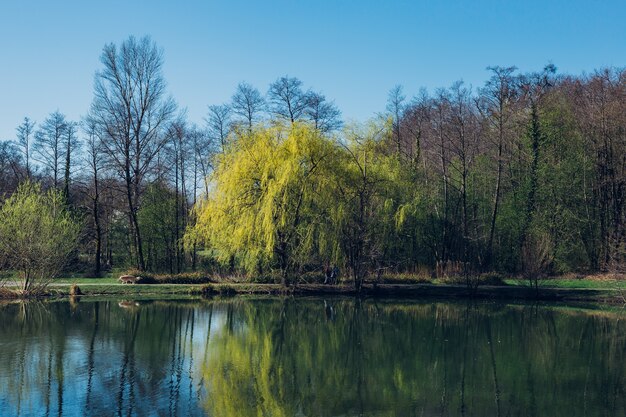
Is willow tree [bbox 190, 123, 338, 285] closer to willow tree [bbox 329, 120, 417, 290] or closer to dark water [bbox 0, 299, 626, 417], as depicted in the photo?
willow tree [bbox 329, 120, 417, 290]

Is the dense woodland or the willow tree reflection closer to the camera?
the willow tree reflection

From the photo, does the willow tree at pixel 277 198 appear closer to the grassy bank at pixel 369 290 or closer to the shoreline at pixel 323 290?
the shoreline at pixel 323 290

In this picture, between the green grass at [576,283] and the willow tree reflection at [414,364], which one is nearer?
the willow tree reflection at [414,364]

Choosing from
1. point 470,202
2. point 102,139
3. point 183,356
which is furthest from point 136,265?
point 183,356

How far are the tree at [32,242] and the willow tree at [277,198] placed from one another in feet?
24.8

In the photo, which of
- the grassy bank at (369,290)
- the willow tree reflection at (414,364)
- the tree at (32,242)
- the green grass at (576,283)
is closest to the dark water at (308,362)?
the willow tree reflection at (414,364)

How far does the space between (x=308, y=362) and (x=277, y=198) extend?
15.9 meters

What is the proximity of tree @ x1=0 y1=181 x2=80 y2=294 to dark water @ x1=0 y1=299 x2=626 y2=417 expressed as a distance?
403cm

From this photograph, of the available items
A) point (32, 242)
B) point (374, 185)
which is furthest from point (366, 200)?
point (32, 242)

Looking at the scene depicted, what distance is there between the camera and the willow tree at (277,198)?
3103 centimetres

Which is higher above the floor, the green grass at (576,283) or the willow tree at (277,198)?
the willow tree at (277,198)

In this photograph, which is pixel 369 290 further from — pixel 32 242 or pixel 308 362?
pixel 32 242

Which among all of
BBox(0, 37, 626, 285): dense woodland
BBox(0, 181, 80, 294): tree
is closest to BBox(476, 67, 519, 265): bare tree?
BBox(0, 37, 626, 285): dense woodland

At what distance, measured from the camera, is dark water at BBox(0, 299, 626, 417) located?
11.8 m
